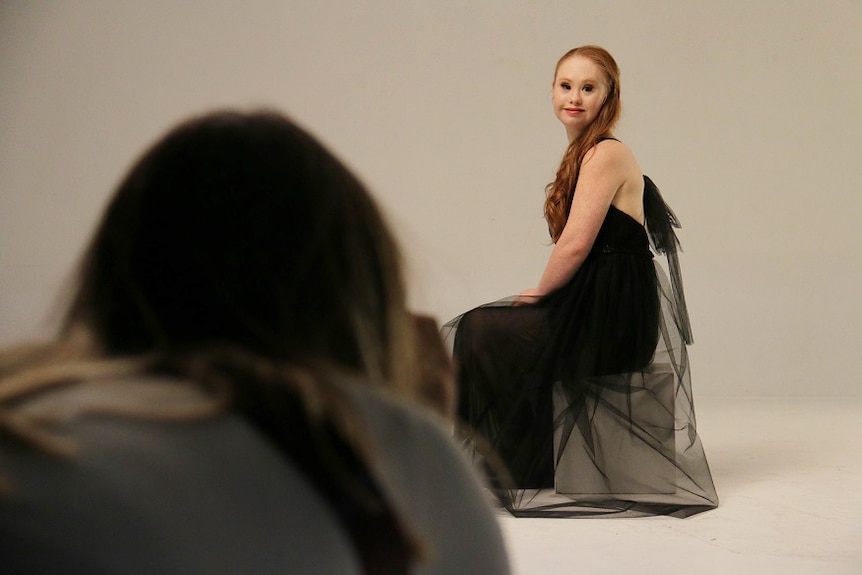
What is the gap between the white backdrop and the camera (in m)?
5.64

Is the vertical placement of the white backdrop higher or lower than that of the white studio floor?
higher

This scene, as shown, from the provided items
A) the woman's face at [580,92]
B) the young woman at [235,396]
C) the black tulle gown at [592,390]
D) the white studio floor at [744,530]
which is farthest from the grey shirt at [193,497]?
the woman's face at [580,92]

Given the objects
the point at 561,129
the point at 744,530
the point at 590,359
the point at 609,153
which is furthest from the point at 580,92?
the point at 561,129

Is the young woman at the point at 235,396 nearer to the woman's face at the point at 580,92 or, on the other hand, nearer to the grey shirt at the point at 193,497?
the grey shirt at the point at 193,497

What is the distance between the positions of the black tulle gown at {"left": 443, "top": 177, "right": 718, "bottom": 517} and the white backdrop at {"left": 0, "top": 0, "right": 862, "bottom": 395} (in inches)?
93.9

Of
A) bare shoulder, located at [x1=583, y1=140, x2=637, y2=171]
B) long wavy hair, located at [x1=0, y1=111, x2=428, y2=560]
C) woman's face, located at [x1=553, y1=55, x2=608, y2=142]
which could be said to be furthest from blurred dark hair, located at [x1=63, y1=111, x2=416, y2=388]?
woman's face, located at [x1=553, y1=55, x2=608, y2=142]

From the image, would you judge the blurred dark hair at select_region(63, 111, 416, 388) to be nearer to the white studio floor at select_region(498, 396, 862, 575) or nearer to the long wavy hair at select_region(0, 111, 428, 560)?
the long wavy hair at select_region(0, 111, 428, 560)

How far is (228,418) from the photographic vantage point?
689mm

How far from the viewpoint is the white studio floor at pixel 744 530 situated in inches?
90.3

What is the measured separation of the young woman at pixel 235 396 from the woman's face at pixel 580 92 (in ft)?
7.82

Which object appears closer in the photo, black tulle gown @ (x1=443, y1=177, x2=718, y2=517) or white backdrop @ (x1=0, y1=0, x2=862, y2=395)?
black tulle gown @ (x1=443, y1=177, x2=718, y2=517)

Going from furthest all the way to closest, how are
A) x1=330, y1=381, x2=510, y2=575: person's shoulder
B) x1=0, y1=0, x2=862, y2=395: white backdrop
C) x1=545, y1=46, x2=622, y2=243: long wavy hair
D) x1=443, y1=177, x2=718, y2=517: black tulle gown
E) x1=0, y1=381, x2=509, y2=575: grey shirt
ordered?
1. x1=0, y1=0, x2=862, y2=395: white backdrop
2. x1=545, y1=46, x2=622, y2=243: long wavy hair
3. x1=443, y1=177, x2=718, y2=517: black tulle gown
4. x1=330, y1=381, x2=510, y2=575: person's shoulder
5. x1=0, y1=381, x2=509, y2=575: grey shirt

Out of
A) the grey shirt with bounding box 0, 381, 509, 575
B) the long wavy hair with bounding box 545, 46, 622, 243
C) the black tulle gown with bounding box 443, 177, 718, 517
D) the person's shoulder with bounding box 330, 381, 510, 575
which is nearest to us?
the grey shirt with bounding box 0, 381, 509, 575

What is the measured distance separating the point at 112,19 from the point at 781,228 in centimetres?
411
